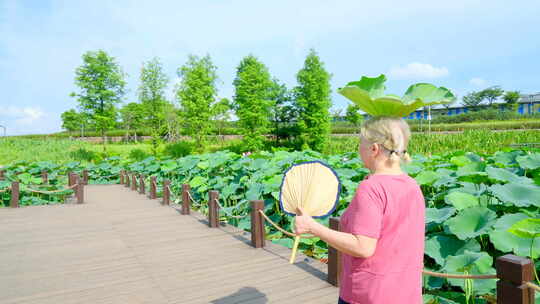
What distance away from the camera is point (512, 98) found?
47.1m

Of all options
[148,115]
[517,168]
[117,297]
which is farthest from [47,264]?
[148,115]

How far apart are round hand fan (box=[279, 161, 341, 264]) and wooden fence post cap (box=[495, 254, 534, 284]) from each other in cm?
89

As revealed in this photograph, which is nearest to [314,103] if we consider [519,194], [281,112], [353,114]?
[281,112]

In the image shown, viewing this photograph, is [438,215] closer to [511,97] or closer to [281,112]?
[281,112]

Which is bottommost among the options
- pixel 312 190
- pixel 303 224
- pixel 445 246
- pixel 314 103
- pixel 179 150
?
pixel 445 246

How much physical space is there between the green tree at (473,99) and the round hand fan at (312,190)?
6110 centimetres

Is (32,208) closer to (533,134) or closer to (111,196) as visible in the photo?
(111,196)

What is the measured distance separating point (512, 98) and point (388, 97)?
5653 centimetres

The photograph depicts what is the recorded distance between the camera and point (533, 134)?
1490 centimetres

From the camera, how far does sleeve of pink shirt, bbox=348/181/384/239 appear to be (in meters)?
1.13

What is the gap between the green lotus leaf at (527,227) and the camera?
1.80 metres

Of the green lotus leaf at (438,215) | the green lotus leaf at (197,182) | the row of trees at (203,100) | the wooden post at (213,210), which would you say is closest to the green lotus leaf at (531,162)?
the green lotus leaf at (438,215)

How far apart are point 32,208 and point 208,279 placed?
6.14 m

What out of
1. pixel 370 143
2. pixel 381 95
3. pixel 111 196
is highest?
pixel 381 95
